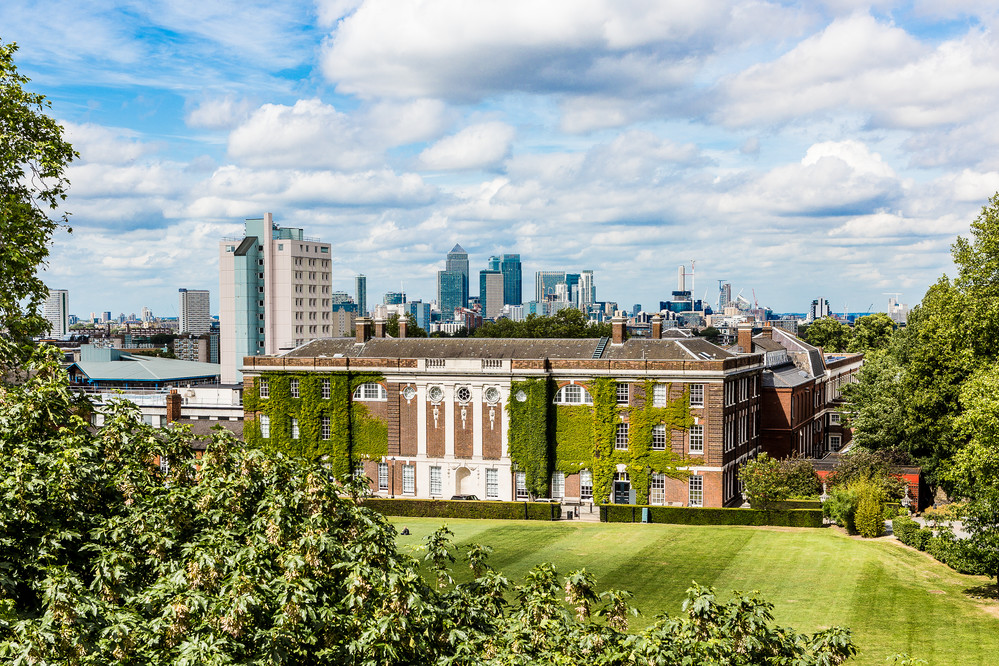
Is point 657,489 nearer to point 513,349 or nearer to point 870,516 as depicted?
point 513,349

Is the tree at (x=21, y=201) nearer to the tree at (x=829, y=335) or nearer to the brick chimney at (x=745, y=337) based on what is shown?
the brick chimney at (x=745, y=337)

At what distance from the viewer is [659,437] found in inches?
2709

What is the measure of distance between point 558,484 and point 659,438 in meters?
8.68

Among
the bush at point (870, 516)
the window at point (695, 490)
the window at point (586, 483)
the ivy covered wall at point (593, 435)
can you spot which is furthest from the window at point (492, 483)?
the bush at point (870, 516)

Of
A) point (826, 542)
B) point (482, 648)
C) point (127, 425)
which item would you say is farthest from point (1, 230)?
point (826, 542)

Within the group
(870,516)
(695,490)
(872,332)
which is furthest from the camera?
(872,332)

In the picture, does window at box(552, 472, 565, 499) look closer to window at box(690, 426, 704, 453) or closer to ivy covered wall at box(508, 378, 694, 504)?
ivy covered wall at box(508, 378, 694, 504)

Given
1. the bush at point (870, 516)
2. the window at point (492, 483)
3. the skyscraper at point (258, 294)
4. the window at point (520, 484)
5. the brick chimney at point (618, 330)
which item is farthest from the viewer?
the skyscraper at point (258, 294)

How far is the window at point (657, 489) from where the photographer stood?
2712 inches

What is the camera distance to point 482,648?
1545 cm

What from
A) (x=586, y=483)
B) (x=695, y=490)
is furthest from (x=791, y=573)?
(x=586, y=483)

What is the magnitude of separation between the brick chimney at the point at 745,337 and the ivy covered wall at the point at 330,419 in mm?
31635

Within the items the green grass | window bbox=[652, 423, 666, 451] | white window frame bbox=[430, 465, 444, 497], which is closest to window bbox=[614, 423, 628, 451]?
window bbox=[652, 423, 666, 451]

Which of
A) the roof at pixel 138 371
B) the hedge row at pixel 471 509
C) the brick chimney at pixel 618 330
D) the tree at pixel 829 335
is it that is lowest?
the hedge row at pixel 471 509
